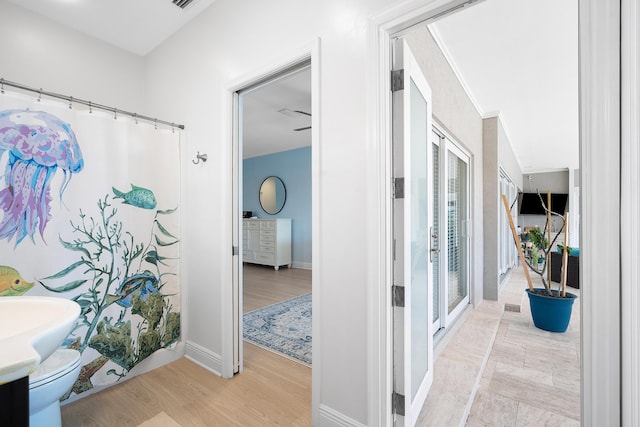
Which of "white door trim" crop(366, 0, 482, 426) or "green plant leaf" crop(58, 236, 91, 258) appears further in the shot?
"green plant leaf" crop(58, 236, 91, 258)

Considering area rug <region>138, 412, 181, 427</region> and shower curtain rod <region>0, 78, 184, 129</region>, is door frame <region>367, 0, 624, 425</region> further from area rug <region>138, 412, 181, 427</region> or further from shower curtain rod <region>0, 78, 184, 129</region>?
shower curtain rod <region>0, 78, 184, 129</region>

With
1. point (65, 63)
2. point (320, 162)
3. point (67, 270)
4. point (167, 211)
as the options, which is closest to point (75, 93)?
point (65, 63)

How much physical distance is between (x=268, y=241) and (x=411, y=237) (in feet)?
15.7

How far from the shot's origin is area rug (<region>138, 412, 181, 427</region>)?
5.11 feet

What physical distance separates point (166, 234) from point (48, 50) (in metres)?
1.61

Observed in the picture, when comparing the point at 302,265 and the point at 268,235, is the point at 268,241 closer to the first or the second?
the point at 268,235

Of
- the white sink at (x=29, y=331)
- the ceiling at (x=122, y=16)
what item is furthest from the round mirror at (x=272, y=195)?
the white sink at (x=29, y=331)

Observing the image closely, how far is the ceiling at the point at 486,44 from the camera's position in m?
2.01

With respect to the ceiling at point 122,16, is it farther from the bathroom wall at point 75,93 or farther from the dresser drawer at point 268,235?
the dresser drawer at point 268,235

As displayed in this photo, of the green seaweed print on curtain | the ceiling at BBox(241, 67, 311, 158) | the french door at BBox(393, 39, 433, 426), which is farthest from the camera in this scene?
the ceiling at BBox(241, 67, 311, 158)

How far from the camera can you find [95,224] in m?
1.79

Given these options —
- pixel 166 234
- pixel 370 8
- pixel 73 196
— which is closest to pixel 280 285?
pixel 166 234

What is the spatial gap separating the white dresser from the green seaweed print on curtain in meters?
3.74

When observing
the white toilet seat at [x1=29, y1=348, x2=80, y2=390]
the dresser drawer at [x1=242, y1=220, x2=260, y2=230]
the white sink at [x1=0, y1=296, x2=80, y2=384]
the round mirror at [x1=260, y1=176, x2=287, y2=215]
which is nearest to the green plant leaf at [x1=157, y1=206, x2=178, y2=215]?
the white toilet seat at [x1=29, y1=348, x2=80, y2=390]
